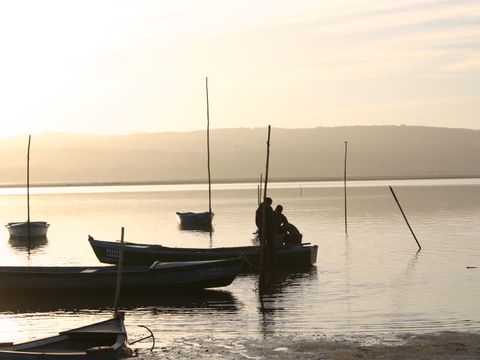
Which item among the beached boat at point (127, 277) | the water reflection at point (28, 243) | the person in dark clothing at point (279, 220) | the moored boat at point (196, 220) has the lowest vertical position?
the water reflection at point (28, 243)

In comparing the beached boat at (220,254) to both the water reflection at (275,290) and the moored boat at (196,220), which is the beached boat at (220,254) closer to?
the water reflection at (275,290)

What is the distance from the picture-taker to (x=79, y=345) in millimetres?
17078

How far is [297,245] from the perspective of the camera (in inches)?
1289

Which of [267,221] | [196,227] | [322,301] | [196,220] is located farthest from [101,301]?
[196,220]

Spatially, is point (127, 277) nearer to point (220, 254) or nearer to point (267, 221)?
point (220, 254)

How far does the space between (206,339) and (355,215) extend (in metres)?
55.8

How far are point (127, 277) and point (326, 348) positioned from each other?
31.9ft

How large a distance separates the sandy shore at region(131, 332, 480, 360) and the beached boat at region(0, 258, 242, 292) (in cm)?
684

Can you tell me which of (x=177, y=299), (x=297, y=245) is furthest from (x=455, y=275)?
(x=177, y=299)

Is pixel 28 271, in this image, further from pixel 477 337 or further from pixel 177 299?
pixel 477 337

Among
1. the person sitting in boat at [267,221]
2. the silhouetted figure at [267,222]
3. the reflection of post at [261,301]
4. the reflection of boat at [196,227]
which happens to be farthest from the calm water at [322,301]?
the reflection of boat at [196,227]

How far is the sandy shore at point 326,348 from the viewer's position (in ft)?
57.0

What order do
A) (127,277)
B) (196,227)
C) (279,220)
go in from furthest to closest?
(196,227), (279,220), (127,277)

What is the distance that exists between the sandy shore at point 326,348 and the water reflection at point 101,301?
5574mm
